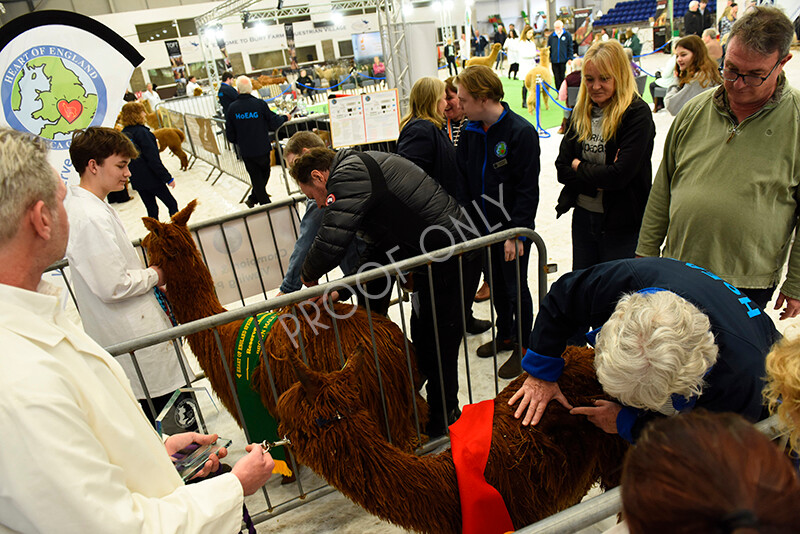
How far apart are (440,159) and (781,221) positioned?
7.12 feet

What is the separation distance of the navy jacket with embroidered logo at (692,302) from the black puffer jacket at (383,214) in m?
0.86

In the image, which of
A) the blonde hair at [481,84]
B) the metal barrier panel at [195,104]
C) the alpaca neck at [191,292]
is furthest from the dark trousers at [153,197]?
the metal barrier panel at [195,104]

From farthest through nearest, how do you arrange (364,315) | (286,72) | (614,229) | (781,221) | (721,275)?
(286,72), (614,229), (364,315), (721,275), (781,221)

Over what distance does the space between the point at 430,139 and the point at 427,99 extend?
426mm

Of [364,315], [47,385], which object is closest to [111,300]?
[364,315]

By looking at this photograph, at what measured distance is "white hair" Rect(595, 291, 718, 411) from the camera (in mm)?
1296

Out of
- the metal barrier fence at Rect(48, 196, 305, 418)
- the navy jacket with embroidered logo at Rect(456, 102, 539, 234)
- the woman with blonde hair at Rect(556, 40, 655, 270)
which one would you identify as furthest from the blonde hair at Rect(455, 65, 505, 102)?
the metal barrier fence at Rect(48, 196, 305, 418)

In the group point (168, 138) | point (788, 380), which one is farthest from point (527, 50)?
point (788, 380)

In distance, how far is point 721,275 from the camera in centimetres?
221

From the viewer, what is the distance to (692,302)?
1462mm

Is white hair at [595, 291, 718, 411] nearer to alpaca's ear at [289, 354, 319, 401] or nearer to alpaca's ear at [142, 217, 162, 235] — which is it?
alpaca's ear at [289, 354, 319, 401]

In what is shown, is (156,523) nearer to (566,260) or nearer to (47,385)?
(47,385)

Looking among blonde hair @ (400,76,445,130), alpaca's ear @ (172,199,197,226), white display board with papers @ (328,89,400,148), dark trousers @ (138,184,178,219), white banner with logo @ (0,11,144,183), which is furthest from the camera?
dark trousers @ (138,184,178,219)

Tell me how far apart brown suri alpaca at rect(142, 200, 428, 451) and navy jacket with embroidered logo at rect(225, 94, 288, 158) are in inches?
192
